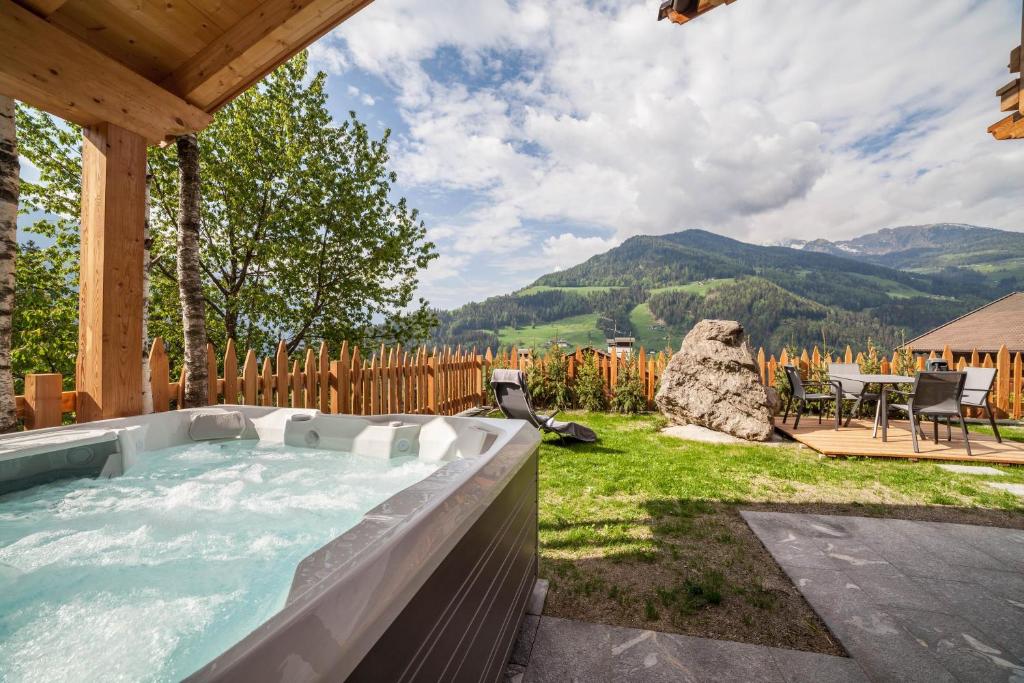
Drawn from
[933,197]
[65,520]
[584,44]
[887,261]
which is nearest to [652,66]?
[584,44]

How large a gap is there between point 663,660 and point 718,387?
14.9 feet

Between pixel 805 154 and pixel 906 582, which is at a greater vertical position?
pixel 805 154

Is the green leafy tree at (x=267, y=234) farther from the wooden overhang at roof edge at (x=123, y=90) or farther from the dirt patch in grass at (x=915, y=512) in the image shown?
the dirt patch in grass at (x=915, y=512)

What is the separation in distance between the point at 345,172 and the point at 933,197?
17805 centimetres

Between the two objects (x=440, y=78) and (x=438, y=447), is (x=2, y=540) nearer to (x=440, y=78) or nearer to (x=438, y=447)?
(x=438, y=447)

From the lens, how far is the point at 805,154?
3428 inches

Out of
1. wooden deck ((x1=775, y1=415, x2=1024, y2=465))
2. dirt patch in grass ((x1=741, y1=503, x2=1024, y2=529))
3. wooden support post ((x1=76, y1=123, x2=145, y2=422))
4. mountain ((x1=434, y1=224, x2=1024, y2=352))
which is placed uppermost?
mountain ((x1=434, y1=224, x2=1024, y2=352))

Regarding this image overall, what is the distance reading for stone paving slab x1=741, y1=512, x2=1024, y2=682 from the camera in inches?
60.4

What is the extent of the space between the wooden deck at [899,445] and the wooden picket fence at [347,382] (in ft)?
8.75

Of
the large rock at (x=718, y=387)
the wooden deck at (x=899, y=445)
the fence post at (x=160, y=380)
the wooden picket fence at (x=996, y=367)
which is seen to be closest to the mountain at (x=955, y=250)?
the wooden picket fence at (x=996, y=367)

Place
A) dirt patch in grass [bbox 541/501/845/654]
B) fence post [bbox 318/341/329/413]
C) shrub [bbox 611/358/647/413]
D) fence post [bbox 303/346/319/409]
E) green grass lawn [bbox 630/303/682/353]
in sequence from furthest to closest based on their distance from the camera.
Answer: green grass lawn [bbox 630/303/682/353], shrub [bbox 611/358/647/413], fence post [bbox 318/341/329/413], fence post [bbox 303/346/319/409], dirt patch in grass [bbox 541/501/845/654]

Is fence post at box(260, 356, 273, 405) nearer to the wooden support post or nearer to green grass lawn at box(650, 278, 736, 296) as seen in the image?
the wooden support post

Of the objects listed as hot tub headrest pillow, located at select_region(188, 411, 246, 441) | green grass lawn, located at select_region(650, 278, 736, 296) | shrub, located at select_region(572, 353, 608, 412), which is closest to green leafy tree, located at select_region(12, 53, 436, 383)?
shrub, located at select_region(572, 353, 608, 412)

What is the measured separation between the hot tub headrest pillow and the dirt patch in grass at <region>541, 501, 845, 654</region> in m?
2.06
